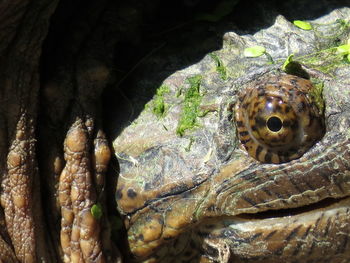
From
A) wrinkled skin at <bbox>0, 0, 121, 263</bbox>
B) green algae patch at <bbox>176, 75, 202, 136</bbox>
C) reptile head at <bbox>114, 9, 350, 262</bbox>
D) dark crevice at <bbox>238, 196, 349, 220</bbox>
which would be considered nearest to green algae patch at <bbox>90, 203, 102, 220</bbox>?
wrinkled skin at <bbox>0, 0, 121, 263</bbox>

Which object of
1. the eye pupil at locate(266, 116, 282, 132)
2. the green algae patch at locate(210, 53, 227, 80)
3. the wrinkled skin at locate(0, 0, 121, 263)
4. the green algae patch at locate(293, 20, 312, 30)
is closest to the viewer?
the eye pupil at locate(266, 116, 282, 132)

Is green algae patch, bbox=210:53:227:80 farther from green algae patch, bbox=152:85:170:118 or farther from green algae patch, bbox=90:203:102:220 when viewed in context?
green algae patch, bbox=90:203:102:220

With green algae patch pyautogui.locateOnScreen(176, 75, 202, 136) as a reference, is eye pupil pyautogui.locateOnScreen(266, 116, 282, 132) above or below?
below

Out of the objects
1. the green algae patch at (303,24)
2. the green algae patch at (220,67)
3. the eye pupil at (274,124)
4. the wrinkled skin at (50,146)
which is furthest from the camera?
the green algae patch at (303,24)

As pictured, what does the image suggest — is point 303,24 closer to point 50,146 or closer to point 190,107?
point 190,107

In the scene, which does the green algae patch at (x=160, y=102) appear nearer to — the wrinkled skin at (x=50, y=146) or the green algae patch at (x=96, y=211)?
the wrinkled skin at (x=50, y=146)

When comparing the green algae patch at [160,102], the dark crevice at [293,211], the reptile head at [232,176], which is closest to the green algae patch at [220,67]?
the reptile head at [232,176]

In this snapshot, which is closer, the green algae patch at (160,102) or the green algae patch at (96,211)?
the green algae patch at (96,211)
